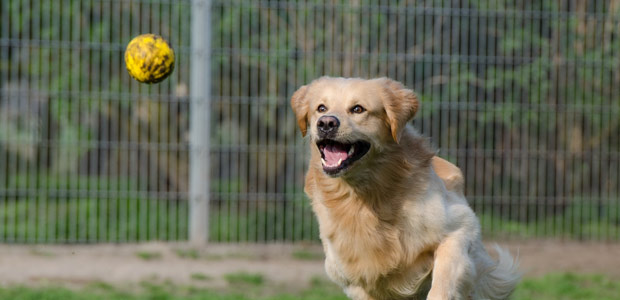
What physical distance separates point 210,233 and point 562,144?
4019 millimetres

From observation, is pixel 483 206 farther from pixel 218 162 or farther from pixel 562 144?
pixel 218 162

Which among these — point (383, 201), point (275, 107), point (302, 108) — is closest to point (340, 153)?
point (383, 201)

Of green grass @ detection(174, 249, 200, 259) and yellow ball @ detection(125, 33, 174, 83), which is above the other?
yellow ball @ detection(125, 33, 174, 83)

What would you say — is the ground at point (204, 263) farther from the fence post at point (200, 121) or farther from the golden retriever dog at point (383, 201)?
the golden retriever dog at point (383, 201)

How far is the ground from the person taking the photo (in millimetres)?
8242

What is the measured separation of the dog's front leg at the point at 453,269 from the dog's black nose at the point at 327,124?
869 millimetres

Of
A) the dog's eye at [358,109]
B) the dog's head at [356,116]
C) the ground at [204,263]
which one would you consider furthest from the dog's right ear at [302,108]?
the ground at [204,263]

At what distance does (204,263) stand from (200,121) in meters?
1.54

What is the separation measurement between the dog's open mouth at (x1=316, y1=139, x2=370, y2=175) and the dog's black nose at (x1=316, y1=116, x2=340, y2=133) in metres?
0.13

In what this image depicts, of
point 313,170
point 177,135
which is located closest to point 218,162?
point 177,135

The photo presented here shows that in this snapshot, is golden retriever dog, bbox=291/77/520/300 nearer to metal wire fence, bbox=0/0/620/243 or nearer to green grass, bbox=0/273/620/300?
green grass, bbox=0/273/620/300

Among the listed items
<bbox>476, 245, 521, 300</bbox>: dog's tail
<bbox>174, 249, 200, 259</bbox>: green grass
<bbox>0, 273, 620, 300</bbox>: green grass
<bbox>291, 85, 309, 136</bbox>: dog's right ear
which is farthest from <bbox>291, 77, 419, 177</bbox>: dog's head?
<bbox>174, 249, 200, 259</bbox>: green grass

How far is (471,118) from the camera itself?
9648mm

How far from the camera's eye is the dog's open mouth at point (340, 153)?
469 cm
